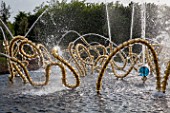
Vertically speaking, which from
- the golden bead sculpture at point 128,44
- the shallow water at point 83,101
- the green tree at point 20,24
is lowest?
the shallow water at point 83,101

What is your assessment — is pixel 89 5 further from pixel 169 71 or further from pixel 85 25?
pixel 169 71

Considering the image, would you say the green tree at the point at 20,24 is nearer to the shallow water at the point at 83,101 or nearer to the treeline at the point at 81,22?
the treeline at the point at 81,22

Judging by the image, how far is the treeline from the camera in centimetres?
5658

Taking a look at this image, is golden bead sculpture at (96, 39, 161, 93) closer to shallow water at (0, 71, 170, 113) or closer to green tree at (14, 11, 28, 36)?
shallow water at (0, 71, 170, 113)

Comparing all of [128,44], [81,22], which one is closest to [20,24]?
[81,22]

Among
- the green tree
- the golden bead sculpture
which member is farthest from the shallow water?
the green tree

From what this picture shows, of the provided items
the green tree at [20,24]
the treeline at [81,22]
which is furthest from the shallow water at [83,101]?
the green tree at [20,24]

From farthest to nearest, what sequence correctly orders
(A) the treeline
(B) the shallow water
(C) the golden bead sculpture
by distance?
(A) the treeline < (C) the golden bead sculpture < (B) the shallow water

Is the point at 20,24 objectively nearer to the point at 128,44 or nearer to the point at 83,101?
the point at 83,101

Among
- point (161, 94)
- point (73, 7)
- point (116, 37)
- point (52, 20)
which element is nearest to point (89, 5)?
point (73, 7)

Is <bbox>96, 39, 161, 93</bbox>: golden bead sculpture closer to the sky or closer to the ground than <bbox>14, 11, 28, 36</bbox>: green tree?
closer to the ground

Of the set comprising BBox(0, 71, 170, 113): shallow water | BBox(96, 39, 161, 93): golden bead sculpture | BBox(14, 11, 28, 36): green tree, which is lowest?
BBox(0, 71, 170, 113): shallow water

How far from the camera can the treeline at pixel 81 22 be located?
56581 mm

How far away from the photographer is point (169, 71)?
9703 millimetres
